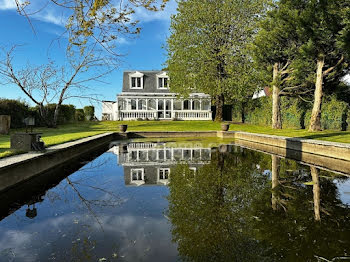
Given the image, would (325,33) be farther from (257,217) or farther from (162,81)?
(162,81)

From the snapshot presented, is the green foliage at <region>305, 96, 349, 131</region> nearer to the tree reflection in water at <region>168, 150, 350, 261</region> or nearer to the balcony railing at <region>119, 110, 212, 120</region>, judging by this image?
the balcony railing at <region>119, 110, 212, 120</region>

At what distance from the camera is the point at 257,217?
4.30 meters

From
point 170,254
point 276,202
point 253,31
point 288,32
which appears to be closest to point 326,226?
point 276,202

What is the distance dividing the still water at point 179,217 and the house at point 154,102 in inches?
1065

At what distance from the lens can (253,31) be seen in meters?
26.5

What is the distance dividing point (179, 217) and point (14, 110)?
73.7ft

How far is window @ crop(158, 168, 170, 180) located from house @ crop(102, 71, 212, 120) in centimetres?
2587

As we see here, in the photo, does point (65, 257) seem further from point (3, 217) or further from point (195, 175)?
point (195, 175)

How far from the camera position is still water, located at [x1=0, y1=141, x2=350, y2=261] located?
10.5ft

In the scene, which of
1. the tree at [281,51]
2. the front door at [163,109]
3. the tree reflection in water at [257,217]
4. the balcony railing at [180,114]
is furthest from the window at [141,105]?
the tree reflection in water at [257,217]

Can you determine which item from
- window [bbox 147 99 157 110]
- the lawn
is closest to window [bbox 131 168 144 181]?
the lawn

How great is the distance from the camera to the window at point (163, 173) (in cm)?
738

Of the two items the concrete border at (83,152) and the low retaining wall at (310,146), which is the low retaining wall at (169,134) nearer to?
the concrete border at (83,152)

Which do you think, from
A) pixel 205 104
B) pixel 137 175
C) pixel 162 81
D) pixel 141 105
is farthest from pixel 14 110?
pixel 205 104
